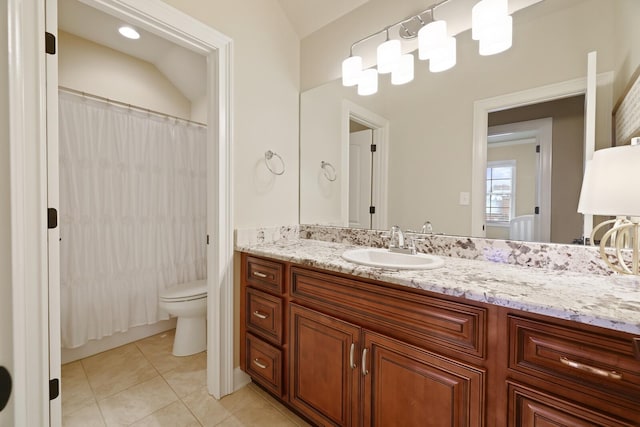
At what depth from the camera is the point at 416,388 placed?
0.97m

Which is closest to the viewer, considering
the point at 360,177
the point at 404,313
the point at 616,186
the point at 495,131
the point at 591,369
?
the point at 591,369

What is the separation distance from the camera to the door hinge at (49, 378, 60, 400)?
3.92 ft

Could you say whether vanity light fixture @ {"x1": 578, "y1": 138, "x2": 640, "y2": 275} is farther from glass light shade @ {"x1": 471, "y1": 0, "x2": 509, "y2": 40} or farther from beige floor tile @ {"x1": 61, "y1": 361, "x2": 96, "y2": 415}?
beige floor tile @ {"x1": 61, "y1": 361, "x2": 96, "y2": 415}

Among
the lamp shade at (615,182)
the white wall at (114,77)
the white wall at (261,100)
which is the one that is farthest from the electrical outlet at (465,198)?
the white wall at (114,77)

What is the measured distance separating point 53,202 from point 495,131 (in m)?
2.00

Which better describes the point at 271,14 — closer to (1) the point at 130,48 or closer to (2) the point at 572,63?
(1) the point at 130,48

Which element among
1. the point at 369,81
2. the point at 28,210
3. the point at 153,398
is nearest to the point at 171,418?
the point at 153,398

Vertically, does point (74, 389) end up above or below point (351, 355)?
below

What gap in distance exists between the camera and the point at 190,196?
8.50ft

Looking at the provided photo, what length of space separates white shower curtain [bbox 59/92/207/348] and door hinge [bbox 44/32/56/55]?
3.21ft

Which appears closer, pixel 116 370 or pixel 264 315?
pixel 264 315

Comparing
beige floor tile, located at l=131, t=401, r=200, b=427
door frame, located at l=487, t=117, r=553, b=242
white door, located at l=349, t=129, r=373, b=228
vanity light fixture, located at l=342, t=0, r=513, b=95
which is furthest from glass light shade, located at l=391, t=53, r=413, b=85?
beige floor tile, located at l=131, t=401, r=200, b=427

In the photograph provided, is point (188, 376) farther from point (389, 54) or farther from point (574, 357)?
point (389, 54)

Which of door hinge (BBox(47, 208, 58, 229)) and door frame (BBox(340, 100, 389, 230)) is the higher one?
door frame (BBox(340, 100, 389, 230))
